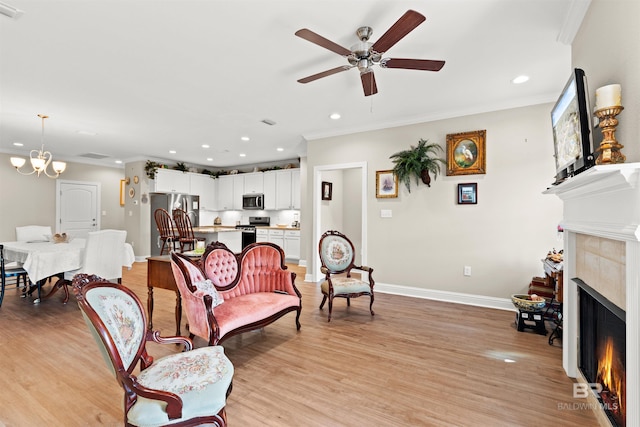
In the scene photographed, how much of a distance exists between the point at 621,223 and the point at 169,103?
4349mm

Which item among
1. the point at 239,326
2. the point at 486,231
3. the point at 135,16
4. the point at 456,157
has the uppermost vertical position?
the point at 135,16

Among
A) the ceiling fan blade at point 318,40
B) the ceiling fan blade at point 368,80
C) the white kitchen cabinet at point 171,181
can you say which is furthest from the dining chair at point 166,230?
the ceiling fan blade at point 318,40

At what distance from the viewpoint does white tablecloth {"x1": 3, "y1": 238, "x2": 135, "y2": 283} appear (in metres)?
3.60

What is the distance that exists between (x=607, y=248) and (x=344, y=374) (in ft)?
6.03

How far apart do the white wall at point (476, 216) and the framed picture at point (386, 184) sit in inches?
3.3

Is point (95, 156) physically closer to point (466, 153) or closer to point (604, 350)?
point (466, 153)

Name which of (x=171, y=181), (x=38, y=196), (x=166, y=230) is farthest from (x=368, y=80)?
(x=38, y=196)

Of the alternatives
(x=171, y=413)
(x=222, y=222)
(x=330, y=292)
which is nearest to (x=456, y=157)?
(x=330, y=292)

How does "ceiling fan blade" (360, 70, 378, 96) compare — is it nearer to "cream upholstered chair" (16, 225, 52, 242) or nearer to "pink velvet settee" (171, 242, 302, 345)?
"pink velvet settee" (171, 242, 302, 345)

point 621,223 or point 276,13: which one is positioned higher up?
point 276,13

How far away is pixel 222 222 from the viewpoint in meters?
9.07

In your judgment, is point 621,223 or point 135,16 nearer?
point 621,223

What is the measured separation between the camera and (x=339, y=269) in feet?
13.1

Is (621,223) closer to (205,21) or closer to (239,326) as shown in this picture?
(239,326)
